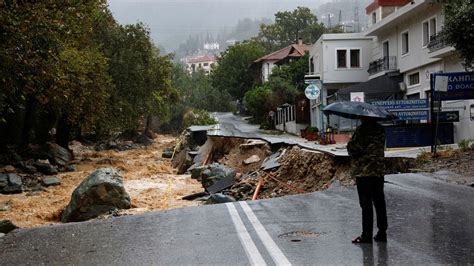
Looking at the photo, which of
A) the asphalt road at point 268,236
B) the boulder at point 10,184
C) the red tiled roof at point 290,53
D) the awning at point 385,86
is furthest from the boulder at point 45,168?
the red tiled roof at point 290,53

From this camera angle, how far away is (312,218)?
9.86m

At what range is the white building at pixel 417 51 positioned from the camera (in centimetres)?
2658

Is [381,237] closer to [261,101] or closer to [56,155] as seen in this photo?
[56,155]

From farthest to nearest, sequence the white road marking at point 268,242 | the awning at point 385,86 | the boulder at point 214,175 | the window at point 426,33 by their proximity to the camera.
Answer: the awning at point 385,86, the window at point 426,33, the boulder at point 214,175, the white road marking at point 268,242

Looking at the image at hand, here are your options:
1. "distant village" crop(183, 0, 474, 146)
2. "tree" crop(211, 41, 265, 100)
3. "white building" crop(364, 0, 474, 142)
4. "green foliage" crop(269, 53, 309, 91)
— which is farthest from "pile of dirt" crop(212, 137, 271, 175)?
"tree" crop(211, 41, 265, 100)

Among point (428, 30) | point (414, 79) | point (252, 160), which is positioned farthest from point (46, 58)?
point (414, 79)

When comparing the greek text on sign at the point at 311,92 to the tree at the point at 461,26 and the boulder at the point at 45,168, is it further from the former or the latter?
the boulder at the point at 45,168

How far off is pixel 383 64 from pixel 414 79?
405cm

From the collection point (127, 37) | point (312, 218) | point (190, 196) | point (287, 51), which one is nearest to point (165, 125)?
point (287, 51)

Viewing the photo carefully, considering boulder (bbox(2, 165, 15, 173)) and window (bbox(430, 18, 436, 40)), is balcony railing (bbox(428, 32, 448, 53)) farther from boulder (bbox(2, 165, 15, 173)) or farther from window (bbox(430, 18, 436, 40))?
boulder (bbox(2, 165, 15, 173))

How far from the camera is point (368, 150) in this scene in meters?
7.49

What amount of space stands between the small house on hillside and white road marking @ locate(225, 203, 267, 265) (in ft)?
202

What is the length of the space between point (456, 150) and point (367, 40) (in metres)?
24.7

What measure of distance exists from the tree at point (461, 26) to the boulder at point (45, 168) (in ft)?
71.8
